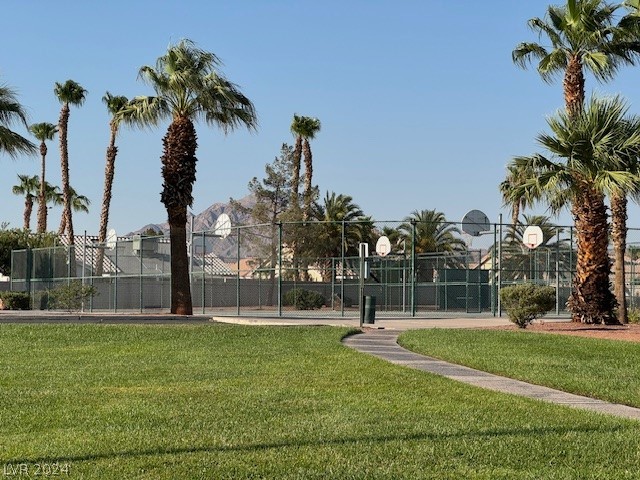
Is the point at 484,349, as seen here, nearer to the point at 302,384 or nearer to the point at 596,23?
the point at 302,384

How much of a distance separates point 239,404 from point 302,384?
1.89m

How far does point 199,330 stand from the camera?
22.0 metres

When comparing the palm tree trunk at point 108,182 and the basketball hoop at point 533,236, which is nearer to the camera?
the basketball hoop at point 533,236

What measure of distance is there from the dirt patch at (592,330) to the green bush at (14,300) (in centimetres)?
2417

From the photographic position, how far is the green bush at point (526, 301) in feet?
78.6

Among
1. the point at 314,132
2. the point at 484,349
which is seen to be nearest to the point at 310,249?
the point at 314,132

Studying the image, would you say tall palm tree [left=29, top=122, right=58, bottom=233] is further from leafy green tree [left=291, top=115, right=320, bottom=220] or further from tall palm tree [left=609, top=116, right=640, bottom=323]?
tall palm tree [left=609, top=116, right=640, bottom=323]

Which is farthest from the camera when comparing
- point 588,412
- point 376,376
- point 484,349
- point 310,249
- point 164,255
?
point 310,249

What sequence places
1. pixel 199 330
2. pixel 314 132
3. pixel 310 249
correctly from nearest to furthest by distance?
pixel 199 330 → pixel 310 249 → pixel 314 132

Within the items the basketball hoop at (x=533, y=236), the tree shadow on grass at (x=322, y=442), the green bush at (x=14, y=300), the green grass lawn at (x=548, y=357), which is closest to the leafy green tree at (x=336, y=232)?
the green bush at (x=14, y=300)

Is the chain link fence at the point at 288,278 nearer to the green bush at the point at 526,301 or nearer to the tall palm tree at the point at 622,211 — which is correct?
the tall palm tree at the point at 622,211

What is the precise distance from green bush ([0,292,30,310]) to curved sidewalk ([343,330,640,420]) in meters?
25.2

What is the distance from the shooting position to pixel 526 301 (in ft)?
78.6

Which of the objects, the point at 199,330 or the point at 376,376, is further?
the point at 199,330
